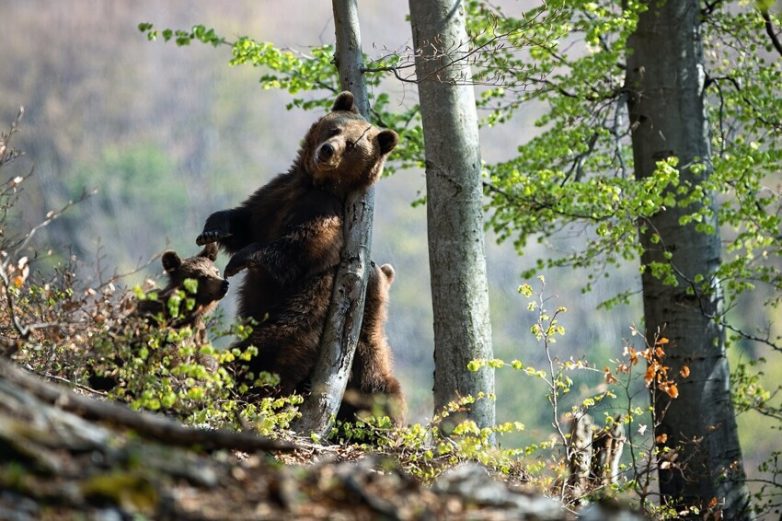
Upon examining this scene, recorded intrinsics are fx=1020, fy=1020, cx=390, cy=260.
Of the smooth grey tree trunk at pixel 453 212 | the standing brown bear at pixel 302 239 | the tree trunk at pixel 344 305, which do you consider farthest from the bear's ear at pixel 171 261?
the smooth grey tree trunk at pixel 453 212

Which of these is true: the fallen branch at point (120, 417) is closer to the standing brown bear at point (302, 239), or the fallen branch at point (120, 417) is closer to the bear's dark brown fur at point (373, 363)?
the standing brown bear at point (302, 239)

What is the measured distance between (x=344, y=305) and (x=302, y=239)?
74 cm

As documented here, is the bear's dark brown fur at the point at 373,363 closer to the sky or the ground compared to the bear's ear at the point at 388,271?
closer to the ground

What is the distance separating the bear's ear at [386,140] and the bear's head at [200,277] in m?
1.71

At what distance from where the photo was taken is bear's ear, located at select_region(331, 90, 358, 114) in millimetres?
7660

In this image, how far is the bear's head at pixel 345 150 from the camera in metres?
7.95

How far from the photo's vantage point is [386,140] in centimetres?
835

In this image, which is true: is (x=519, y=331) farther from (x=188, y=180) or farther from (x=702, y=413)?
(x=702, y=413)

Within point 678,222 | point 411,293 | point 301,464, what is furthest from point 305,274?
point 411,293

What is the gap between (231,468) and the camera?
111 inches

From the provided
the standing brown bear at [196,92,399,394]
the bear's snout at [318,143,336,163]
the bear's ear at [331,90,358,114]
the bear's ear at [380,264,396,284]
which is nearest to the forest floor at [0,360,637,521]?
the standing brown bear at [196,92,399,394]

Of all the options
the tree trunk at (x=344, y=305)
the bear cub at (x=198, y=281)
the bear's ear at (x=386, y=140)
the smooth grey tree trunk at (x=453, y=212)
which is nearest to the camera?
the tree trunk at (x=344, y=305)

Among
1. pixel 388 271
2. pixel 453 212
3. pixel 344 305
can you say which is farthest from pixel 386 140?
pixel 344 305

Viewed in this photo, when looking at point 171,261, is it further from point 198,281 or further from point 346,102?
point 346,102
